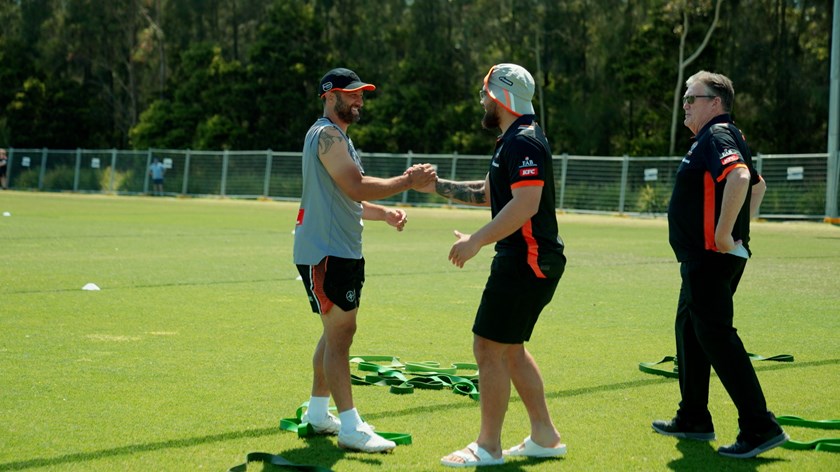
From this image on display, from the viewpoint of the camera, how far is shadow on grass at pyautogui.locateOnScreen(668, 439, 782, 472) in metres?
5.70

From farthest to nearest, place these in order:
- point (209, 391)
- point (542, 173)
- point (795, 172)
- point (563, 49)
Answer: point (563, 49) → point (795, 172) → point (209, 391) → point (542, 173)

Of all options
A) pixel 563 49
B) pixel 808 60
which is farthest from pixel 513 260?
pixel 563 49

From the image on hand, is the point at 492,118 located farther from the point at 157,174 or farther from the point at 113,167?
the point at 113,167

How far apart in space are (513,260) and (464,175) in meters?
37.7

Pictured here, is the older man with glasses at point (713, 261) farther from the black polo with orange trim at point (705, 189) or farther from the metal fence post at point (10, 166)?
the metal fence post at point (10, 166)

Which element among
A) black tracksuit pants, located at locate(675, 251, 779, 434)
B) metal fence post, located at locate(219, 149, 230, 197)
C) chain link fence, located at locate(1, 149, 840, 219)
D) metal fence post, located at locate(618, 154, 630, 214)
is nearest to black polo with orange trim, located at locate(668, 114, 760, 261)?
black tracksuit pants, located at locate(675, 251, 779, 434)

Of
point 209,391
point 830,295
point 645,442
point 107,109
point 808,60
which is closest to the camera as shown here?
point 645,442

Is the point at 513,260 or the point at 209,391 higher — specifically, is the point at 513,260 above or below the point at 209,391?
above

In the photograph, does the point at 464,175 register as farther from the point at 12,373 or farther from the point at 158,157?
the point at 12,373

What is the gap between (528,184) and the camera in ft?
18.2

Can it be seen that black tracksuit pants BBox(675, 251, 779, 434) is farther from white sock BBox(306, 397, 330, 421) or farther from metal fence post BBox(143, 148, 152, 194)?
metal fence post BBox(143, 148, 152, 194)

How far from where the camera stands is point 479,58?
5438 centimetres

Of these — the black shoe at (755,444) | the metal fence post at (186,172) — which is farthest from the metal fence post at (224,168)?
the black shoe at (755,444)

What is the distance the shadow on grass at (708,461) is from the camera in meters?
5.70
